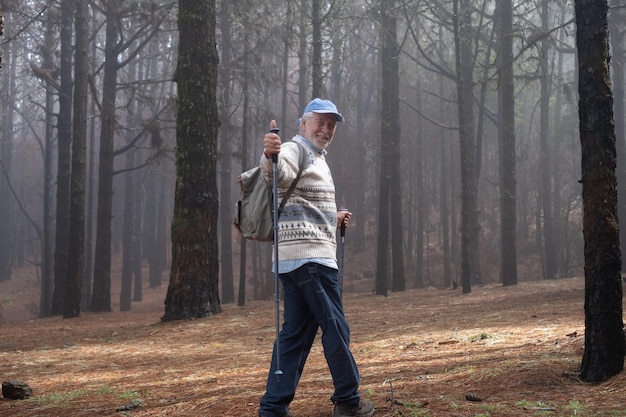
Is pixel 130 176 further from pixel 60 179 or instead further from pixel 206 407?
pixel 206 407

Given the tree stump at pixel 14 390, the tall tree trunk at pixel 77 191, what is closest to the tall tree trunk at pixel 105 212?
the tall tree trunk at pixel 77 191

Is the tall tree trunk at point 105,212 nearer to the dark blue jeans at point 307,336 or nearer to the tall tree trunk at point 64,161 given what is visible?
the tall tree trunk at point 64,161

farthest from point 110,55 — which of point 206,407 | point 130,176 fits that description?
point 206,407

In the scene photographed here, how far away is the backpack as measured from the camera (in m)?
4.86

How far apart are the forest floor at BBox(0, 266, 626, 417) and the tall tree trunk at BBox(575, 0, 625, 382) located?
0.25 m

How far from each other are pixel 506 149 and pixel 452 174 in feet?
52.9

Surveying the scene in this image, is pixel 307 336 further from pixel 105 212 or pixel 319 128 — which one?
pixel 105 212

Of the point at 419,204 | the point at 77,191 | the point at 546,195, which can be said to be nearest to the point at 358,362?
the point at 77,191

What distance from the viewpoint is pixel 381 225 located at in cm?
2077

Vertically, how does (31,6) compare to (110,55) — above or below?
above

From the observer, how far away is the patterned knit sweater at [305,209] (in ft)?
15.5

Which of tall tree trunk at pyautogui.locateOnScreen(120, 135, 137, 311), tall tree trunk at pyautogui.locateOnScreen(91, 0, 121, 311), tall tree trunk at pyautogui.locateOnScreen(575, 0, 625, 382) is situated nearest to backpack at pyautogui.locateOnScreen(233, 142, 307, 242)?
tall tree trunk at pyautogui.locateOnScreen(575, 0, 625, 382)

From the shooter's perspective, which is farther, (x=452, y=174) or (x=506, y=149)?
(x=452, y=174)

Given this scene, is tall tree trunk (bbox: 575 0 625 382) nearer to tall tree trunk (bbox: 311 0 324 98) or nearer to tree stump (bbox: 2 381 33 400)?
tree stump (bbox: 2 381 33 400)
